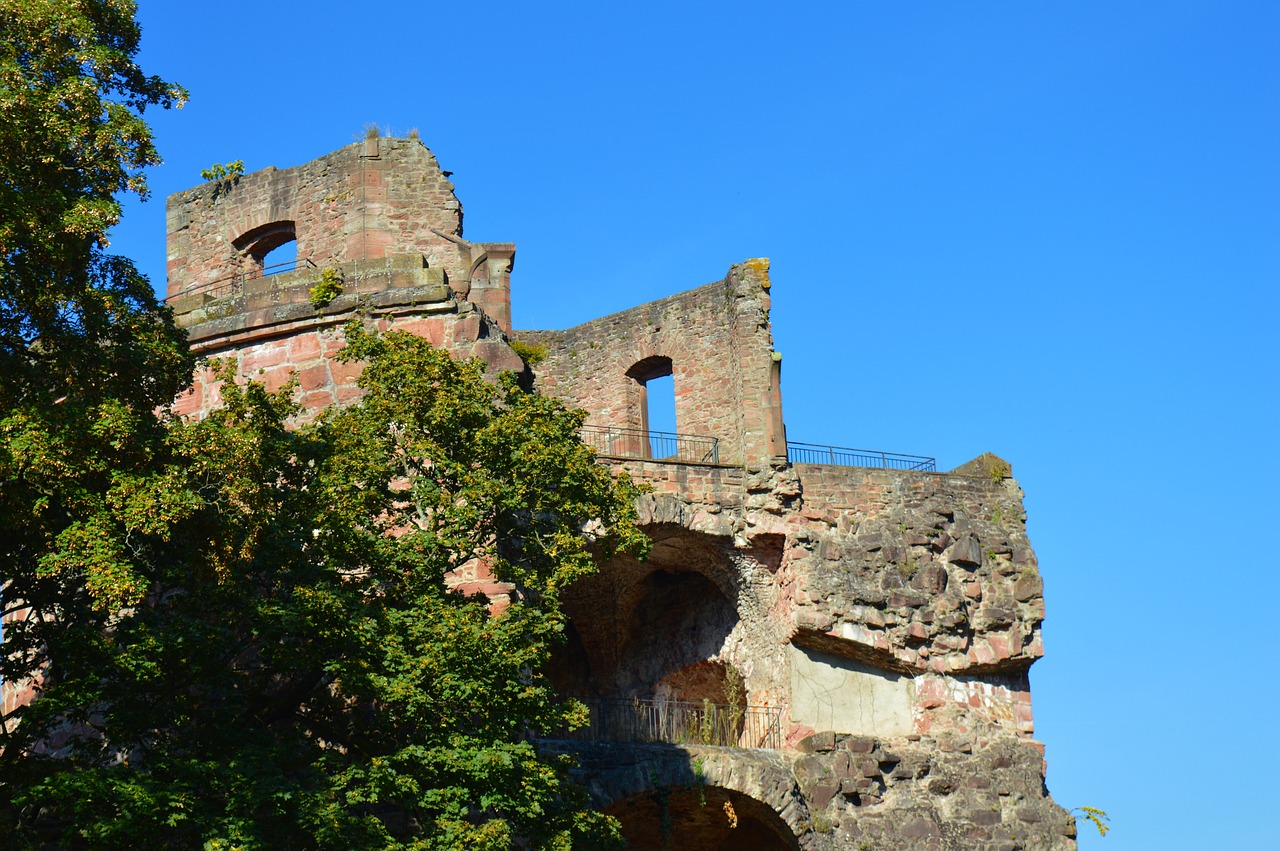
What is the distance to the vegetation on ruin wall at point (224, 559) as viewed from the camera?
13.6 meters

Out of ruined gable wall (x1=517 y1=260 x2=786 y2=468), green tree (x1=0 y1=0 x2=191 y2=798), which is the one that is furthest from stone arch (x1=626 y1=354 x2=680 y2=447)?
green tree (x1=0 y1=0 x2=191 y2=798)

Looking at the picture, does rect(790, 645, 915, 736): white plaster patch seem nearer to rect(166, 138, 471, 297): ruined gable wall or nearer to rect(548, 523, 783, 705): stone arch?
rect(548, 523, 783, 705): stone arch

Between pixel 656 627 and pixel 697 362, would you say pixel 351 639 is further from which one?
pixel 697 362

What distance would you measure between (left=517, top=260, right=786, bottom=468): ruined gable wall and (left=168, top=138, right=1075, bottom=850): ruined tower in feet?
0.18

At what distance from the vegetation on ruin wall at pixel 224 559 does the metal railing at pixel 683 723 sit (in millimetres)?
7323

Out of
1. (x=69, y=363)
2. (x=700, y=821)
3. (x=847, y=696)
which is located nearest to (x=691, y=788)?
(x=700, y=821)

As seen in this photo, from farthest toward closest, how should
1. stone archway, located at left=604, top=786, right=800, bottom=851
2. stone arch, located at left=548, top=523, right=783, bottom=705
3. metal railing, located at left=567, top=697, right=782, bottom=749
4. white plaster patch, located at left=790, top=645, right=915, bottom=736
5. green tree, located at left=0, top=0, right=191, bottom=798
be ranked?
stone arch, located at left=548, top=523, right=783, bottom=705 < white plaster patch, located at left=790, top=645, right=915, bottom=736 < metal railing, located at left=567, top=697, right=782, bottom=749 < stone archway, located at left=604, top=786, right=800, bottom=851 < green tree, located at left=0, top=0, right=191, bottom=798

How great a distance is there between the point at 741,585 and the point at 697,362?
13.6 ft

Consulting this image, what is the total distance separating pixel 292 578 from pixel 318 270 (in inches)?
296

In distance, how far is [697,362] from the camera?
28.4m

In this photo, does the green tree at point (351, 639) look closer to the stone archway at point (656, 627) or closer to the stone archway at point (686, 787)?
the stone archway at point (686, 787)

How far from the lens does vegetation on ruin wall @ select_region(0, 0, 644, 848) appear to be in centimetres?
1365

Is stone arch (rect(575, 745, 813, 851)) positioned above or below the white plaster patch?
below

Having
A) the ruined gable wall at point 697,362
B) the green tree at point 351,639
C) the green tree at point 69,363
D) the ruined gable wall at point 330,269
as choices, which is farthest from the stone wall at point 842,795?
the green tree at point 69,363
